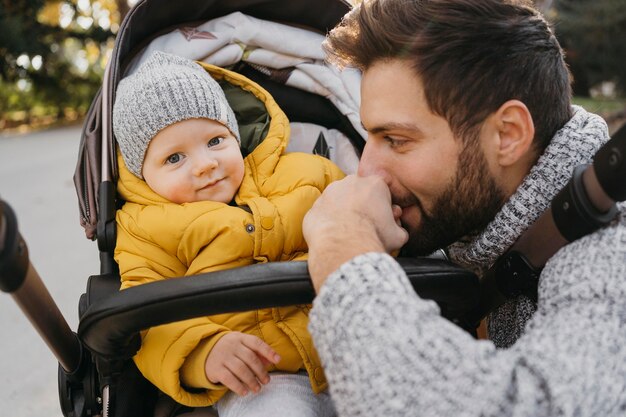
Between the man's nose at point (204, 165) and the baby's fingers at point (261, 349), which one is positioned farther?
the man's nose at point (204, 165)

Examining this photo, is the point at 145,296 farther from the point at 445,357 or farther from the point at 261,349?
the point at 445,357

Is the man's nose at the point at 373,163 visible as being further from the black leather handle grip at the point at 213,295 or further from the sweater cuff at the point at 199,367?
the sweater cuff at the point at 199,367

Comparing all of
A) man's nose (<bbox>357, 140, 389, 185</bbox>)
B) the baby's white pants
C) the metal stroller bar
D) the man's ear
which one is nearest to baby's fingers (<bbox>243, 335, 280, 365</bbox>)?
the baby's white pants

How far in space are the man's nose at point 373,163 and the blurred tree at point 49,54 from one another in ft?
41.1

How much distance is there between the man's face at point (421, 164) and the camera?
1.40 metres

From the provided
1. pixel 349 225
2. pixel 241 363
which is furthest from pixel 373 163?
pixel 241 363

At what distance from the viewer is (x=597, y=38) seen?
34.6 feet

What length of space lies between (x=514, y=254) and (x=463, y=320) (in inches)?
8.0

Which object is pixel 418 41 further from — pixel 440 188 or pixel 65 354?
pixel 65 354

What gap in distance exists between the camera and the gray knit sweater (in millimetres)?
897

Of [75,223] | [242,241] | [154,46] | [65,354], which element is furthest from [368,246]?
[75,223]

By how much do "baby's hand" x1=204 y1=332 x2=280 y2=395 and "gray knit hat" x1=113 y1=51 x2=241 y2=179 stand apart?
64 cm

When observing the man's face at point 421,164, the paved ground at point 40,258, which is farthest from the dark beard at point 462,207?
the paved ground at point 40,258

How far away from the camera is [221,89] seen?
185cm
